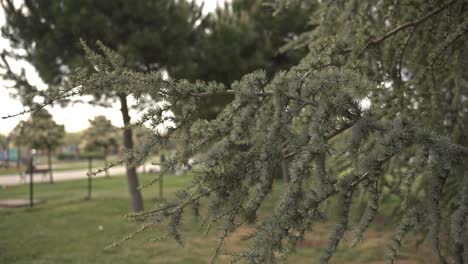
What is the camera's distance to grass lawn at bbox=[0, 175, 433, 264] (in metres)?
6.91

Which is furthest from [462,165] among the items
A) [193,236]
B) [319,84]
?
[193,236]

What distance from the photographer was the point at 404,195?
2.33 meters

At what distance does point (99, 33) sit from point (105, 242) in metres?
4.62

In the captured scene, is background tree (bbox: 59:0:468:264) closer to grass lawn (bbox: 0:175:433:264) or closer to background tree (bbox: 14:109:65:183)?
grass lawn (bbox: 0:175:433:264)

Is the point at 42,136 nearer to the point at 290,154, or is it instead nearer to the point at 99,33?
the point at 99,33

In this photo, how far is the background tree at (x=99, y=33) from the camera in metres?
9.43

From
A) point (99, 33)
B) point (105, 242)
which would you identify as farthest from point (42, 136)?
point (105, 242)

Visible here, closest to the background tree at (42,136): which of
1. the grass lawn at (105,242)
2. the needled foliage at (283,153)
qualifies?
the grass lawn at (105,242)

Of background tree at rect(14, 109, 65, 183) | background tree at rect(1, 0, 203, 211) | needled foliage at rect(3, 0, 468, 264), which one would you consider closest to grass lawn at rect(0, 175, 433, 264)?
background tree at rect(1, 0, 203, 211)

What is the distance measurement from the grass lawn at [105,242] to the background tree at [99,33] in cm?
177

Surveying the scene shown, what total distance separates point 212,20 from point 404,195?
10.6 metres

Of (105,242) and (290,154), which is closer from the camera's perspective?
(290,154)

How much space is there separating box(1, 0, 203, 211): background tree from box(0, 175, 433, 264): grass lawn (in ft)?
5.82

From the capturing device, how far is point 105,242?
816cm
